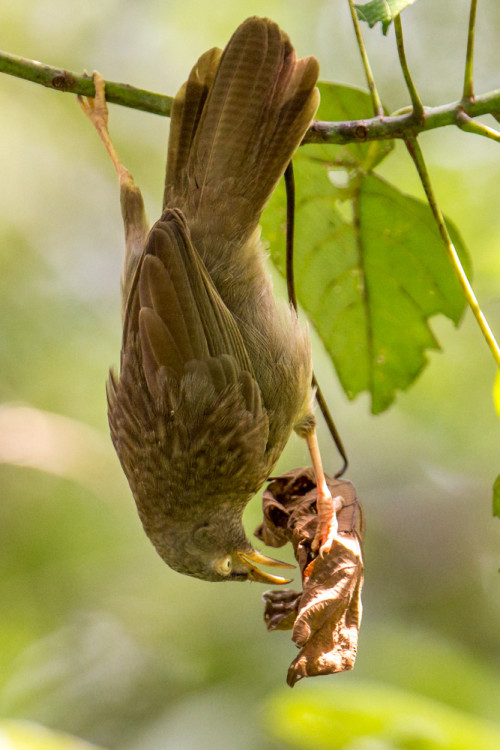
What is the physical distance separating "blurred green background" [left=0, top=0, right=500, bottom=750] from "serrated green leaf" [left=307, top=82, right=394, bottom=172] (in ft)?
6.34

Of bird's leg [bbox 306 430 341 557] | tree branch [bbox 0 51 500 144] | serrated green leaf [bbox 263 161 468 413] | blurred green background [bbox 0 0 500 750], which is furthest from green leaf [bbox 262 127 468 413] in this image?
blurred green background [bbox 0 0 500 750]

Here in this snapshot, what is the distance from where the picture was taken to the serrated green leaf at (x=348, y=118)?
2.61m

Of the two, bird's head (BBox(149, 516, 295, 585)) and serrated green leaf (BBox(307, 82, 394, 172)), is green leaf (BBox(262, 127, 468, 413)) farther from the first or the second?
bird's head (BBox(149, 516, 295, 585))

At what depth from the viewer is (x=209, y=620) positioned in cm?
612

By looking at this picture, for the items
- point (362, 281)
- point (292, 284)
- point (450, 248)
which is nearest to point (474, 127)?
point (450, 248)

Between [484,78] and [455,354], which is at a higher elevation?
[484,78]

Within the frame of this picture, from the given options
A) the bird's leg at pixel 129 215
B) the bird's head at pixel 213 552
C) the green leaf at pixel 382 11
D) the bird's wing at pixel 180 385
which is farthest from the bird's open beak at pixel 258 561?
the green leaf at pixel 382 11

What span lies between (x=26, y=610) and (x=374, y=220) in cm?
421

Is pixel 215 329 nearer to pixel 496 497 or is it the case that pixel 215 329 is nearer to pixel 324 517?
pixel 324 517

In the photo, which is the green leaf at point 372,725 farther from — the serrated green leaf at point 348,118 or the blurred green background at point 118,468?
the blurred green background at point 118,468

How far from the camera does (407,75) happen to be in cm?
203

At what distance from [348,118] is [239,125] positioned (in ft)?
1.21

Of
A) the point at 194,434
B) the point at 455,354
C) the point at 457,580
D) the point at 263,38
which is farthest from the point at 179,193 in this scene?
the point at 457,580

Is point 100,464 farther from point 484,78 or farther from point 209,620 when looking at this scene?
point 484,78
